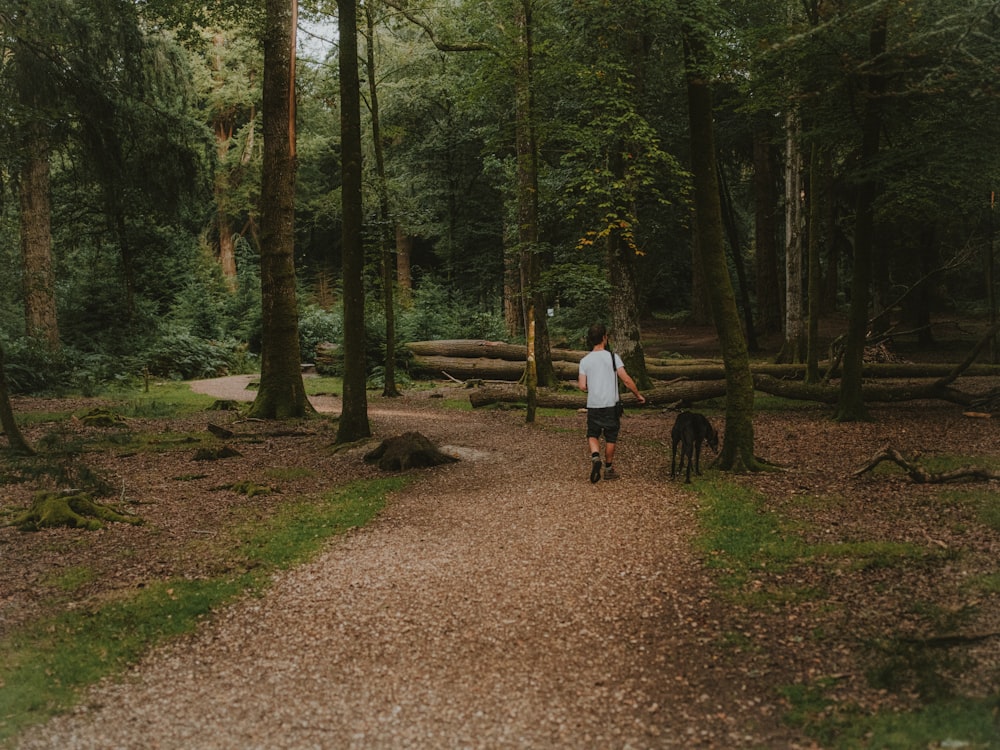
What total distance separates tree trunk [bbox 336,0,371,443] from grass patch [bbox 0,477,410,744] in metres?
4.51

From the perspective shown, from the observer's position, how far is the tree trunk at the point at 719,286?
31.9 ft

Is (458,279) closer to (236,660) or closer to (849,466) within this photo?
(849,466)

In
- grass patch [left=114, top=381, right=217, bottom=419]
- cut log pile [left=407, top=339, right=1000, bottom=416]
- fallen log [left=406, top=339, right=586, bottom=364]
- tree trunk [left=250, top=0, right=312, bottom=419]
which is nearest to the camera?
cut log pile [left=407, top=339, right=1000, bottom=416]

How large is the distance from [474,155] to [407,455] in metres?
26.2

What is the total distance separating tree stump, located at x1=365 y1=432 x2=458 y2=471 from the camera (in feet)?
35.9

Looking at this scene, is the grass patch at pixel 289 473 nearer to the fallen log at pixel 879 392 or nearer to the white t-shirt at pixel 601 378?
the white t-shirt at pixel 601 378

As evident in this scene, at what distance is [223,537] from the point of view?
770cm

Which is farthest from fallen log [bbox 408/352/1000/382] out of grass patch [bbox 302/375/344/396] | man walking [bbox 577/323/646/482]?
man walking [bbox 577/323/646/482]

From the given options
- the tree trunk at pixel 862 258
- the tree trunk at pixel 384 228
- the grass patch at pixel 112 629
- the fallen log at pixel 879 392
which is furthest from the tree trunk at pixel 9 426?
the fallen log at pixel 879 392

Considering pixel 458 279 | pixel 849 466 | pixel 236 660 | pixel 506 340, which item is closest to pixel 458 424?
pixel 849 466

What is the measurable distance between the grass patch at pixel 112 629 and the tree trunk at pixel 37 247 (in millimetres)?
15221

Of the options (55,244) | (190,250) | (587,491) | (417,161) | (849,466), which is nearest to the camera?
(587,491)

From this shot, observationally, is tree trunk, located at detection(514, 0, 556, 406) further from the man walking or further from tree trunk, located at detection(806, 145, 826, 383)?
tree trunk, located at detection(806, 145, 826, 383)

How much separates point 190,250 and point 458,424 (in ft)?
72.4
